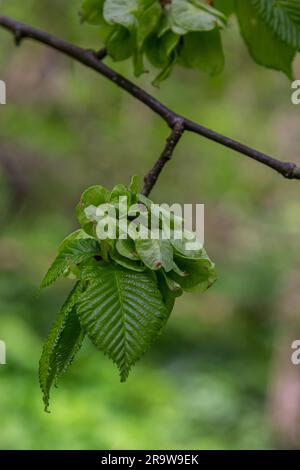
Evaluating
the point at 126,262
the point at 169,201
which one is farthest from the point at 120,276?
the point at 169,201

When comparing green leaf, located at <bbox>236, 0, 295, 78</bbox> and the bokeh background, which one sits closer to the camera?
→ green leaf, located at <bbox>236, 0, 295, 78</bbox>

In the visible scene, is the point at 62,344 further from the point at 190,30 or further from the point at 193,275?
the point at 190,30

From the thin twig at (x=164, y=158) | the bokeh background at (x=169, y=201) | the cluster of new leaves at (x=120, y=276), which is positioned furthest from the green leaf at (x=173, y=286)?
the bokeh background at (x=169, y=201)

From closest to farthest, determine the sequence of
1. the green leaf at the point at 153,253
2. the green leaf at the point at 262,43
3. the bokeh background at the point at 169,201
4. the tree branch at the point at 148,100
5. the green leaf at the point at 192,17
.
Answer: the green leaf at the point at 153,253 → the tree branch at the point at 148,100 → the green leaf at the point at 192,17 → the green leaf at the point at 262,43 → the bokeh background at the point at 169,201

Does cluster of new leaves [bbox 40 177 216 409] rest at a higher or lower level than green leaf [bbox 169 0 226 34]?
lower

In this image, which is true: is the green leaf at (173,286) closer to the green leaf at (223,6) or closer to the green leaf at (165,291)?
the green leaf at (165,291)

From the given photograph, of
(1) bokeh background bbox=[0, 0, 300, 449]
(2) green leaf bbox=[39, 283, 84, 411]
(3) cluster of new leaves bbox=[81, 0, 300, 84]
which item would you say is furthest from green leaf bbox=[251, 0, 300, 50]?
(1) bokeh background bbox=[0, 0, 300, 449]

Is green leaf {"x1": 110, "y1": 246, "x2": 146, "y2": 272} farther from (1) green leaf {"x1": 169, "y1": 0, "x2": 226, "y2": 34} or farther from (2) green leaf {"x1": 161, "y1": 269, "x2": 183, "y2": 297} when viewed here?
(1) green leaf {"x1": 169, "y1": 0, "x2": 226, "y2": 34}
